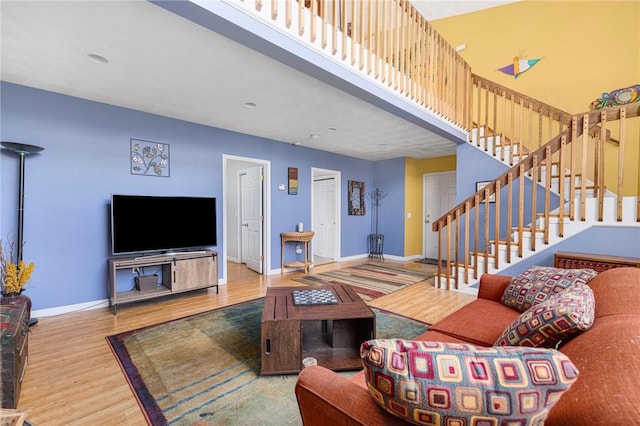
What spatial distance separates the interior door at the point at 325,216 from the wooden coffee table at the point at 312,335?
403cm

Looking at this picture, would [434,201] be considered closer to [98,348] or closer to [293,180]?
[293,180]

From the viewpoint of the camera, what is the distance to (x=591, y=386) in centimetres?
66

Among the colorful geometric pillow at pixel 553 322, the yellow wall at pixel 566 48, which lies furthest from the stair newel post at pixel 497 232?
the colorful geometric pillow at pixel 553 322

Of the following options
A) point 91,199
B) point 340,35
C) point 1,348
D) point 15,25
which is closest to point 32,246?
point 91,199

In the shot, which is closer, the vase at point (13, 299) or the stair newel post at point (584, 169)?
the vase at point (13, 299)

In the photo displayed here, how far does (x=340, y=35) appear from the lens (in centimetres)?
253

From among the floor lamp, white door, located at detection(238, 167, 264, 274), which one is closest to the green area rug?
the floor lamp

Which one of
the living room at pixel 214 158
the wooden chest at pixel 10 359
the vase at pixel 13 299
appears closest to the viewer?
the wooden chest at pixel 10 359

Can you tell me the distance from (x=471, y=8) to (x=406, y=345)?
6.59m

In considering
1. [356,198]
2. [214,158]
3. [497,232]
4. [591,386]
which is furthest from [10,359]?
[356,198]

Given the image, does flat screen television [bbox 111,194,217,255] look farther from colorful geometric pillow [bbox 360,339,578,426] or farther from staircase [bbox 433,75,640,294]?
colorful geometric pillow [bbox 360,339,578,426]

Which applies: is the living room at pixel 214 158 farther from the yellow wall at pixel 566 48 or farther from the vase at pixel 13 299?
the vase at pixel 13 299

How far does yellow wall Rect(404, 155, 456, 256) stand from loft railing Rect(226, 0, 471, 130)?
70.5 inches

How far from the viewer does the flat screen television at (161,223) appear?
3.17m
